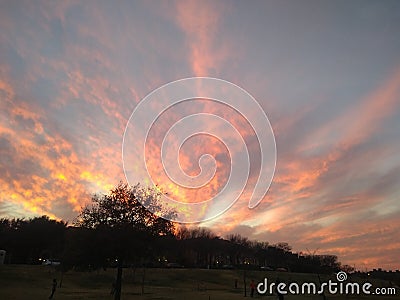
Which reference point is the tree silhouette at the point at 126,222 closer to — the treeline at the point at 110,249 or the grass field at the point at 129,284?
the treeline at the point at 110,249

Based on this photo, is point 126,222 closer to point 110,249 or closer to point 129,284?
point 110,249

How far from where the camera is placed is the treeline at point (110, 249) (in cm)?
3641

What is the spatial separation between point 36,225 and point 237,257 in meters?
101

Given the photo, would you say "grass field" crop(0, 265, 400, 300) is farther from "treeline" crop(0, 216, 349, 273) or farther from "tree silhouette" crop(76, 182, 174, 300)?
"tree silhouette" crop(76, 182, 174, 300)

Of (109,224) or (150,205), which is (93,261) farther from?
(150,205)

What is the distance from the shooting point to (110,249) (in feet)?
117

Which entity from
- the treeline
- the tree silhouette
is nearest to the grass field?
the treeline

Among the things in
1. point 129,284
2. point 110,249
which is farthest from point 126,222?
point 129,284

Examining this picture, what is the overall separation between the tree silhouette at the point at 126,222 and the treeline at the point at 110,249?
0.10 m

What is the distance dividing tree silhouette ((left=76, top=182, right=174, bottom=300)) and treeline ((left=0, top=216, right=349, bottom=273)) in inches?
4.1

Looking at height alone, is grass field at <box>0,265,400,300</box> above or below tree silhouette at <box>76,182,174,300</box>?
below

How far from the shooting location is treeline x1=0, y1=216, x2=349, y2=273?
3641 centimetres

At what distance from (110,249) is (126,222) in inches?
128

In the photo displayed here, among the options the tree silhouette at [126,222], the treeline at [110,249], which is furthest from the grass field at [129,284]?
the tree silhouette at [126,222]
